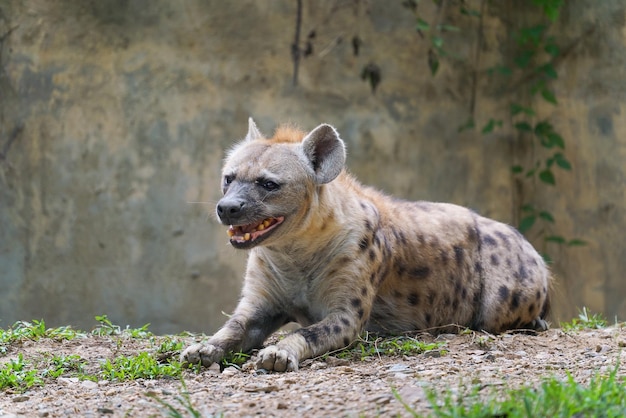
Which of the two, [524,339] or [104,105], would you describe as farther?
[104,105]

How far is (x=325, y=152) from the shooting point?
4590 mm

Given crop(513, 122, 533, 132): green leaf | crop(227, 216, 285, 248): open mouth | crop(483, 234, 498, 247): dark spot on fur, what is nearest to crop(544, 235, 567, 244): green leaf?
crop(513, 122, 533, 132): green leaf

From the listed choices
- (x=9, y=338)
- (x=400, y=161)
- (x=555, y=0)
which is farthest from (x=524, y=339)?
(x=555, y=0)

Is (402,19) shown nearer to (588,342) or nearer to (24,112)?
(24,112)

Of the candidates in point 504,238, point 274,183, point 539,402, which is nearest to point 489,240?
point 504,238

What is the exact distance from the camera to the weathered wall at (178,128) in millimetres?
7387

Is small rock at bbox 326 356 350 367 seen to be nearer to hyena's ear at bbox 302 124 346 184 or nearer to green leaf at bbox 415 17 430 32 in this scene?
hyena's ear at bbox 302 124 346 184

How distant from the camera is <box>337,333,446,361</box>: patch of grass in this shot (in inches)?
167

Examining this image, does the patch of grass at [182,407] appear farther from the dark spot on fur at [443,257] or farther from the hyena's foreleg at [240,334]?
the dark spot on fur at [443,257]

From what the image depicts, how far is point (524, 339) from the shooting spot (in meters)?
4.59

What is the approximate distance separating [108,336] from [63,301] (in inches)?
102

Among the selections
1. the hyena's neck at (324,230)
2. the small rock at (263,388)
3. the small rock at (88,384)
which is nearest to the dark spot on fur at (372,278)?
the hyena's neck at (324,230)

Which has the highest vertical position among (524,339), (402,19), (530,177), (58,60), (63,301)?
(402,19)

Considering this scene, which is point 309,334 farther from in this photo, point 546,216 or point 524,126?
point 524,126
